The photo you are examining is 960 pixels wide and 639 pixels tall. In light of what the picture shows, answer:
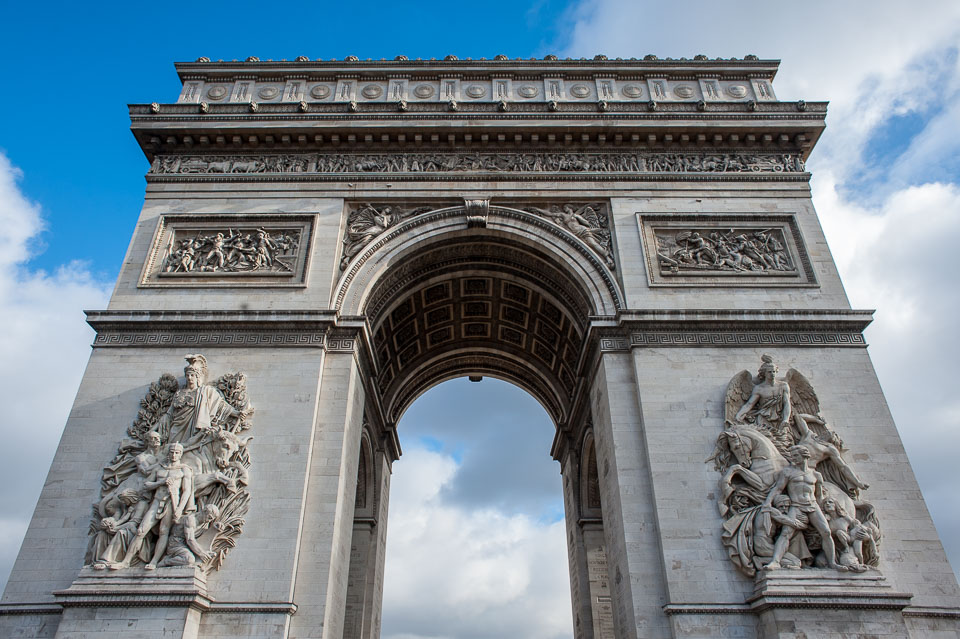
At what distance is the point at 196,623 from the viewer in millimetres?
11258

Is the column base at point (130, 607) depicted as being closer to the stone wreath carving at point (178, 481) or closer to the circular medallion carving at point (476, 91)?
the stone wreath carving at point (178, 481)

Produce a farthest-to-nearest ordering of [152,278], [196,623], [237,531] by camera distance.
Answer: [152,278], [237,531], [196,623]

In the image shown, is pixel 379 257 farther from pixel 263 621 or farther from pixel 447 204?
pixel 263 621

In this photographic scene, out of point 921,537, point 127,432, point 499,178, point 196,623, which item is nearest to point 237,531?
point 196,623

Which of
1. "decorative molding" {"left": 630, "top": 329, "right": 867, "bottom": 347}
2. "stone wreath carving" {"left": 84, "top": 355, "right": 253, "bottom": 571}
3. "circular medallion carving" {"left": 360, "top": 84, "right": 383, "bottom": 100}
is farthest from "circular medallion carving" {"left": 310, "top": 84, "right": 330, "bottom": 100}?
"decorative molding" {"left": 630, "top": 329, "right": 867, "bottom": 347}

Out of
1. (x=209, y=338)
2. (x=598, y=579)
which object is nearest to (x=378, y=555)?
(x=598, y=579)

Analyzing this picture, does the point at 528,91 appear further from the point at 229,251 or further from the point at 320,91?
the point at 229,251

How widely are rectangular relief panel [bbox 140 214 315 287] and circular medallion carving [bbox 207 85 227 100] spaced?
4523 mm

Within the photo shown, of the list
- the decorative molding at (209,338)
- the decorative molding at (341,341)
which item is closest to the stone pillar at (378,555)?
the decorative molding at (341,341)

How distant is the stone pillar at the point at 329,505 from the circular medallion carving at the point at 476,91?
28.5 ft

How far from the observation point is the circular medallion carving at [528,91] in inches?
742

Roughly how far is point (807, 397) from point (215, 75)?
59.6 feet

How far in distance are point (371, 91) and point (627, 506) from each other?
44.5 feet

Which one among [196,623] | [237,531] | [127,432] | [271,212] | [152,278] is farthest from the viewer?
[271,212]
